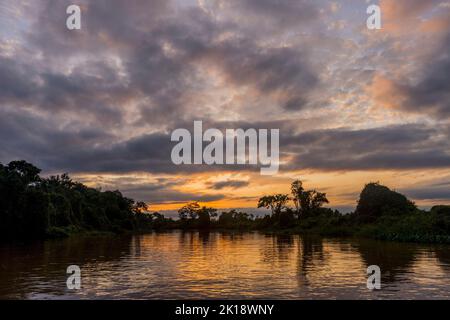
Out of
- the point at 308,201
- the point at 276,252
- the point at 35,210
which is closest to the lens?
the point at 276,252

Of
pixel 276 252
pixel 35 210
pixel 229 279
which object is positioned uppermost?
pixel 35 210

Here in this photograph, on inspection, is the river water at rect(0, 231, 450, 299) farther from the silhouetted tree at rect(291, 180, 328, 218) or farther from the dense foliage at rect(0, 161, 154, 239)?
the silhouetted tree at rect(291, 180, 328, 218)

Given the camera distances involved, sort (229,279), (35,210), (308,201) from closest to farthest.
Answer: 1. (229,279)
2. (35,210)
3. (308,201)

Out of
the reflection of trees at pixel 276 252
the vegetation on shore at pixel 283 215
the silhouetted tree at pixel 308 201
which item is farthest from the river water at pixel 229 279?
the silhouetted tree at pixel 308 201

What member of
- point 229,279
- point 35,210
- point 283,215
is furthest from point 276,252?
point 283,215

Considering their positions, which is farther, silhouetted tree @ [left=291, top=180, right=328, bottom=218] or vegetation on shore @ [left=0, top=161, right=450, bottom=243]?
silhouetted tree @ [left=291, top=180, right=328, bottom=218]

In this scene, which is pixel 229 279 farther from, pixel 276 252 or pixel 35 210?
pixel 35 210

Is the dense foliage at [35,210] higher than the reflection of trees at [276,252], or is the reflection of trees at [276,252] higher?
the dense foliage at [35,210]

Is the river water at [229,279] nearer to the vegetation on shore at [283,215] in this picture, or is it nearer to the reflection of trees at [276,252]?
the reflection of trees at [276,252]

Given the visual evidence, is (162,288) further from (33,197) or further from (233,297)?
(33,197)

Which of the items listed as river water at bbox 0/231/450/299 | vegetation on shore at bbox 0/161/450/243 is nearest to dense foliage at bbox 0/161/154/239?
vegetation on shore at bbox 0/161/450/243

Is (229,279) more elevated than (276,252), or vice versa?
(229,279)

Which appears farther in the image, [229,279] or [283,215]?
[283,215]

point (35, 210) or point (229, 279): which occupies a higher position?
point (35, 210)
